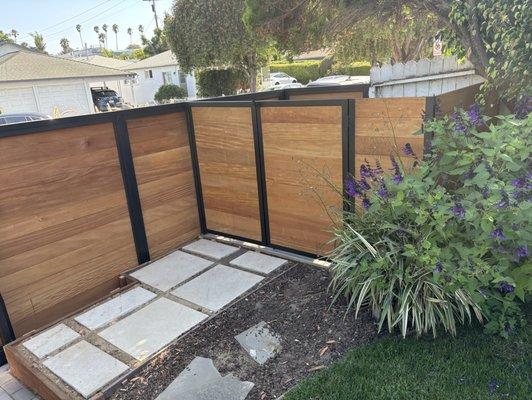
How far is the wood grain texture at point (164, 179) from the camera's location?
3.71 meters

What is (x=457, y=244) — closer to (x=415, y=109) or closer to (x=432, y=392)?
(x=432, y=392)

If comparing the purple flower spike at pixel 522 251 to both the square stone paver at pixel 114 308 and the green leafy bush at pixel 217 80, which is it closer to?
the square stone paver at pixel 114 308

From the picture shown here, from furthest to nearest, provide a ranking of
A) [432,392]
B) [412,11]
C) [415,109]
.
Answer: [412,11], [415,109], [432,392]

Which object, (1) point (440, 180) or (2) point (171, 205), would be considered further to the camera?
(2) point (171, 205)

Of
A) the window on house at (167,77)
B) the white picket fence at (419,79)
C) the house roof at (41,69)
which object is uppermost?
the house roof at (41,69)

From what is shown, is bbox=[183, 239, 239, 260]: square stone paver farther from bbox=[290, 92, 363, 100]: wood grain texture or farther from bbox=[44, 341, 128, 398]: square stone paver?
bbox=[290, 92, 363, 100]: wood grain texture

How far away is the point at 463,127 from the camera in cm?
243

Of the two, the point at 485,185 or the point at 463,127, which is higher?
the point at 463,127

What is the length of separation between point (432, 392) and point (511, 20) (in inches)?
103

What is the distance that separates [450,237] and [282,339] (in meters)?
1.17

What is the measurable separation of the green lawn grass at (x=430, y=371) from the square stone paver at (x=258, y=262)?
130 cm

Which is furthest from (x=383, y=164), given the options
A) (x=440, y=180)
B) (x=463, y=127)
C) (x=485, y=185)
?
(x=485, y=185)

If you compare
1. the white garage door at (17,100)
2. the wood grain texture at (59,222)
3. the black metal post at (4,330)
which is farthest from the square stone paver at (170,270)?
the white garage door at (17,100)

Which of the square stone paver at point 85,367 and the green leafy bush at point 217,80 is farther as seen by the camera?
the green leafy bush at point 217,80
